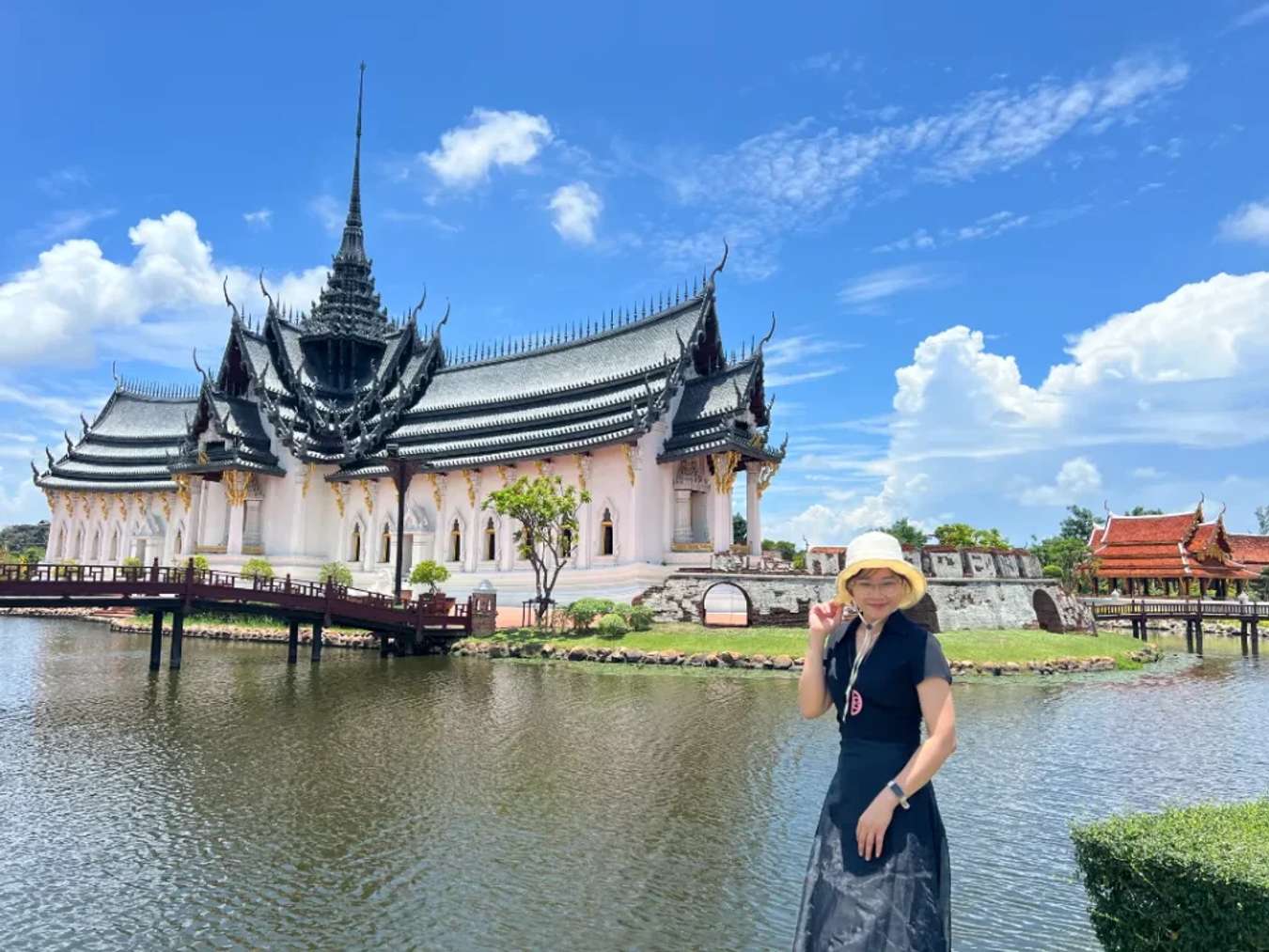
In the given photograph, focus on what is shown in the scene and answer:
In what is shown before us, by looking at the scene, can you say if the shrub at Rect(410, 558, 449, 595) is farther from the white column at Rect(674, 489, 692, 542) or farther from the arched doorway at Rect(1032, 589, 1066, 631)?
the arched doorway at Rect(1032, 589, 1066, 631)

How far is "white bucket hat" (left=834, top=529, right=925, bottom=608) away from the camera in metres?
4.04

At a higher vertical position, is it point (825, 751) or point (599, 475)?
point (599, 475)

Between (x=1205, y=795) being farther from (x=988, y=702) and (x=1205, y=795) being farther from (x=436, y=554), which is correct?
(x=436, y=554)

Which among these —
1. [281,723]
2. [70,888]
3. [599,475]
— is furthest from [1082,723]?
[599,475]

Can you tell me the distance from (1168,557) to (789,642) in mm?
41213

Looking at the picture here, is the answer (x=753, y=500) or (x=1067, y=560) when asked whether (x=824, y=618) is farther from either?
(x=1067, y=560)

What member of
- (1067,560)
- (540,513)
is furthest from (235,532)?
(1067,560)

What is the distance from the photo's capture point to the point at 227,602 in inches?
1000

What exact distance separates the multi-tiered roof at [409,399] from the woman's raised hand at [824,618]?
93.1 ft

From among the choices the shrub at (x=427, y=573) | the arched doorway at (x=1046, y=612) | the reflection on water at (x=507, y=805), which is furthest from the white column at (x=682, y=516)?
the reflection on water at (x=507, y=805)

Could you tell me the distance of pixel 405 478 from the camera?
33938 millimetres

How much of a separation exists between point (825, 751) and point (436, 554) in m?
28.9

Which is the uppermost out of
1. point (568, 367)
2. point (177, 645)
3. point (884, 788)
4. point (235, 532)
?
point (568, 367)

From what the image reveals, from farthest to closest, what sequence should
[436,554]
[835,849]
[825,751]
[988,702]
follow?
[436,554] < [988,702] < [825,751] < [835,849]
